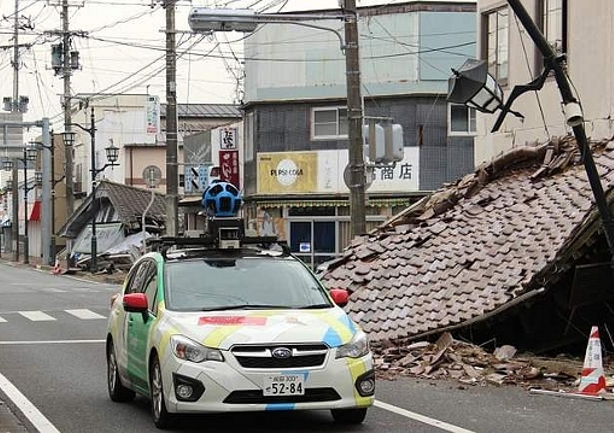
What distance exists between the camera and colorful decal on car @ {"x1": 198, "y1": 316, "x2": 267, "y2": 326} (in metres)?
9.34

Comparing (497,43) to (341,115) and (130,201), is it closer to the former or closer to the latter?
(341,115)

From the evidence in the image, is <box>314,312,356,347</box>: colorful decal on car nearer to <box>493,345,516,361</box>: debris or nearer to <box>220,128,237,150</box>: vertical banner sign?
<box>493,345,516,361</box>: debris

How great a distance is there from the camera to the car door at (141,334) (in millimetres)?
10242

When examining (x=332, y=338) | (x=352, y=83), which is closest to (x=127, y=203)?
(x=352, y=83)

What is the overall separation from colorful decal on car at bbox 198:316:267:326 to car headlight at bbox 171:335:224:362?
0.26 meters

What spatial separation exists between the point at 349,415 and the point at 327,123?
91.1ft

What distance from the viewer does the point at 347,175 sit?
20.3 metres

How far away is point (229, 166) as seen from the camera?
39938 millimetres

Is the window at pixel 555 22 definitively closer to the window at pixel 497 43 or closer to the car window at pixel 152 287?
the window at pixel 497 43

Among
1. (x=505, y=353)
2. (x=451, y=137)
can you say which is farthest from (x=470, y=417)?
(x=451, y=137)

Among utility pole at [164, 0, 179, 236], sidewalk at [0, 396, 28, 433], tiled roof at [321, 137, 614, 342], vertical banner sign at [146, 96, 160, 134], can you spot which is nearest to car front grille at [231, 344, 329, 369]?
sidewalk at [0, 396, 28, 433]

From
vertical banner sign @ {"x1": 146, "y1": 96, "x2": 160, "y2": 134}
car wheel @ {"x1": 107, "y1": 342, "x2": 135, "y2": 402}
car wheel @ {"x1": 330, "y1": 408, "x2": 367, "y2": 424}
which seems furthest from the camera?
vertical banner sign @ {"x1": 146, "y1": 96, "x2": 160, "y2": 134}

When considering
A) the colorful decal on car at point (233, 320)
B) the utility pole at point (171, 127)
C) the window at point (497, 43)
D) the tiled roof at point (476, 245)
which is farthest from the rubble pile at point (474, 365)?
the utility pole at point (171, 127)

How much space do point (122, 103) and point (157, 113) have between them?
35534 millimetres
